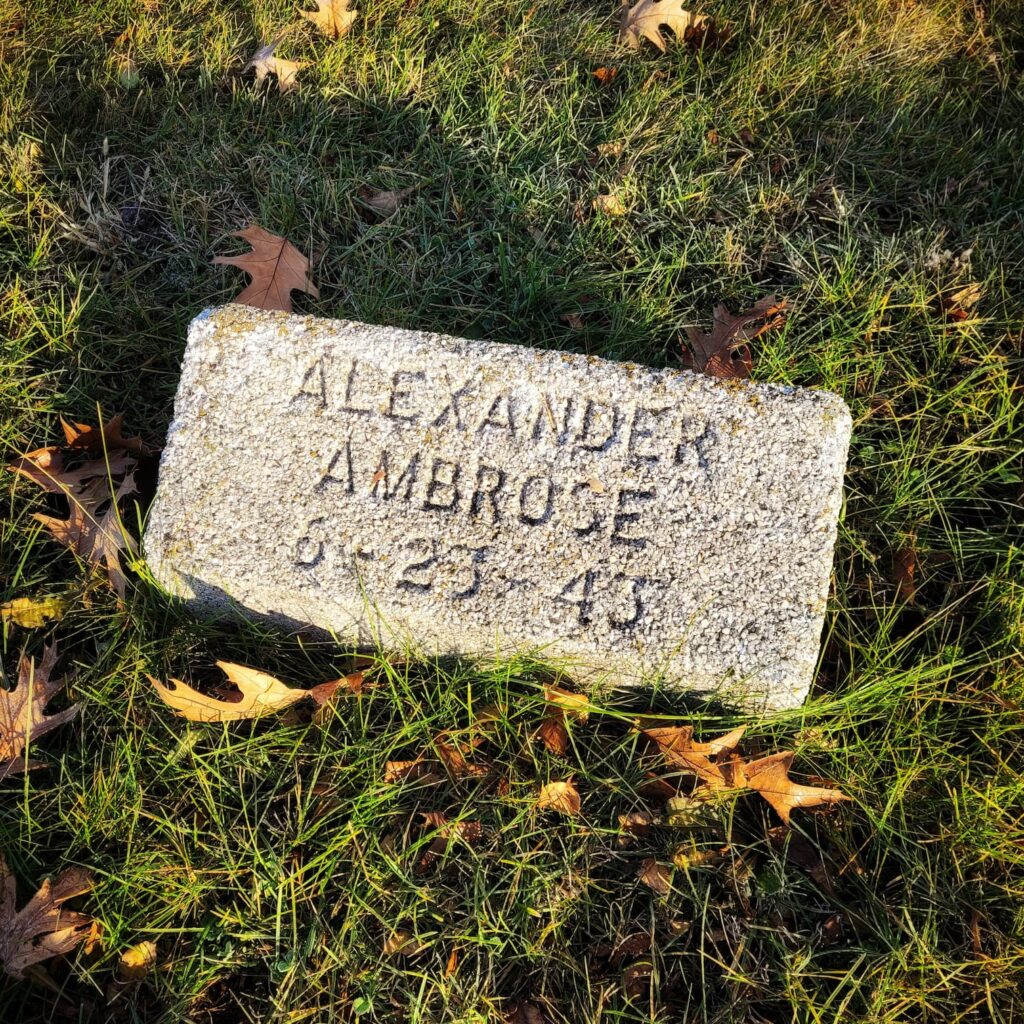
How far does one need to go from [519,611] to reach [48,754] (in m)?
1.17

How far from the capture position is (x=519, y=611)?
176cm

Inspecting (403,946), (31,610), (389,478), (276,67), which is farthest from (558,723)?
(276,67)

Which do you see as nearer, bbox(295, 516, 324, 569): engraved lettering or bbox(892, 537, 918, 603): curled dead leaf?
bbox(295, 516, 324, 569): engraved lettering

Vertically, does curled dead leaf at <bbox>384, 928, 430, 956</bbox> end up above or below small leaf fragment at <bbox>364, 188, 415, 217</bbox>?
below

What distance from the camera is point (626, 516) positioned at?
5.96 feet

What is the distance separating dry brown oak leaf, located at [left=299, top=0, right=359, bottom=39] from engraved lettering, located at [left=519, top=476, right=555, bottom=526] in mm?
1924

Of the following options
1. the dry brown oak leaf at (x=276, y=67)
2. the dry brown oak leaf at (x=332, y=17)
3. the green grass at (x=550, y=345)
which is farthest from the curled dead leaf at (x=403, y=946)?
the dry brown oak leaf at (x=332, y=17)

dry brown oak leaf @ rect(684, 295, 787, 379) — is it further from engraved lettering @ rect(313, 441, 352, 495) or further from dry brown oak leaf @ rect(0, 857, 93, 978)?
dry brown oak leaf @ rect(0, 857, 93, 978)

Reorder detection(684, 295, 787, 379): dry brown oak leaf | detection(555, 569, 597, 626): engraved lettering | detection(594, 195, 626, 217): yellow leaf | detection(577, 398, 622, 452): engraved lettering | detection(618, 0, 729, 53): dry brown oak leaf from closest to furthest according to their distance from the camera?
detection(555, 569, 597, 626): engraved lettering, detection(577, 398, 622, 452): engraved lettering, detection(684, 295, 787, 379): dry brown oak leaf, detection(594, 195, 626, 217): yellow leaf, detection(618, 0, 729, 53): dry brown oak leaf

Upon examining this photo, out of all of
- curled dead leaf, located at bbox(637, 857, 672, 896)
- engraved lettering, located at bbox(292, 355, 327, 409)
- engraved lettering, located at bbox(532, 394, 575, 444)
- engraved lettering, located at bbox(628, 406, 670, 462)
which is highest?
engraved lettering, located at bbox(628, 406, 670, 462)

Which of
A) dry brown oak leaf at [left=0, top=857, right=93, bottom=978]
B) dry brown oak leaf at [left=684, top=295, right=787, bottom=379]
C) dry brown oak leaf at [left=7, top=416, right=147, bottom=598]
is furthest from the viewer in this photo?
dry brown oak leaf at [left=684, top=295, right=787, bottom=379]

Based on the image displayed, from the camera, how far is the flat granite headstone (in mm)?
1769

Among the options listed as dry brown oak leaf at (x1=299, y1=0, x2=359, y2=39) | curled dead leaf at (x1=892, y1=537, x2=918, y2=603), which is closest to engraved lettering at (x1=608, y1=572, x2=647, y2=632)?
curled dead leaf at (x1=892, y1=537, x2=918, y2=603)

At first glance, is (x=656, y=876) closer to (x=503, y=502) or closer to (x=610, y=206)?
(x=503, y=502)
